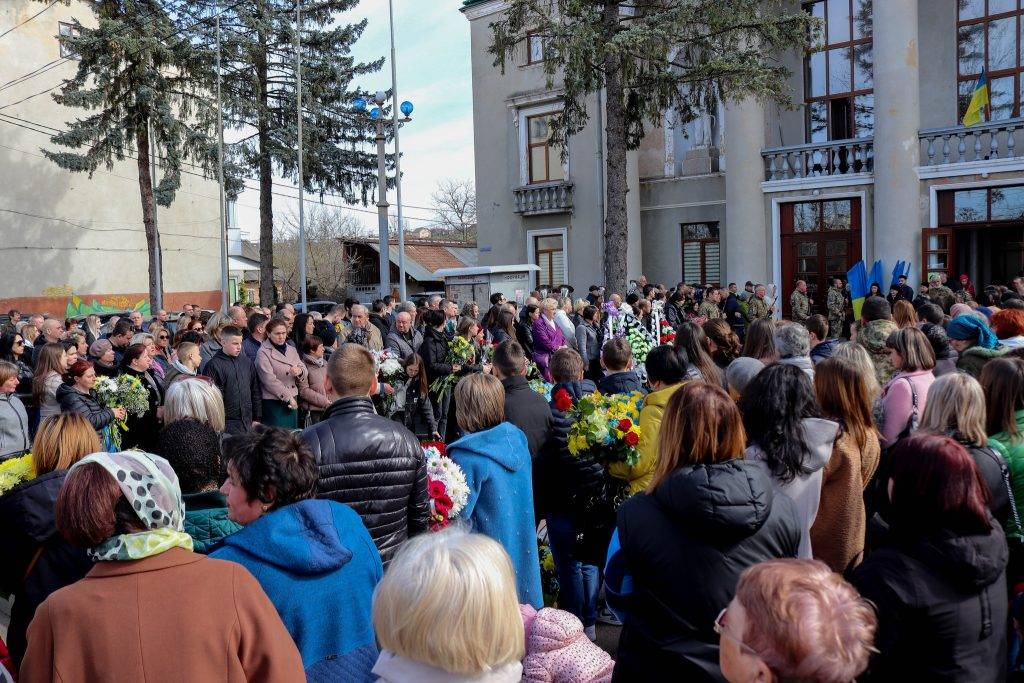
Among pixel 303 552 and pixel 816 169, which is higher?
pixel 816 169

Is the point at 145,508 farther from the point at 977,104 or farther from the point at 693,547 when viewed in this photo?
the point at 977,104

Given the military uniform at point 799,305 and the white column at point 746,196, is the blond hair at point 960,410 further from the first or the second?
the white column at point 746,196

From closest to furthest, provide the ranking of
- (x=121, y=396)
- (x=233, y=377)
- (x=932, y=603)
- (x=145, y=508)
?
Result: (x=145, y=508), (x=932, y=603), (x=121, y=396), (x=233, y=377)

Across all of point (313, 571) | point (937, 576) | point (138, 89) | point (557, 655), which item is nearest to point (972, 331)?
point (937, 576)

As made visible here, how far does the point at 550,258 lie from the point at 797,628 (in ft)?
88.3

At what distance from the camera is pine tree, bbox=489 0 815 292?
59.6ft

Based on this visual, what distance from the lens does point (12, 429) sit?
6332mm

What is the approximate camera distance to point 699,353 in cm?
633

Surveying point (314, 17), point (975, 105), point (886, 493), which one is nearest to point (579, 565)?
point (886, 493)

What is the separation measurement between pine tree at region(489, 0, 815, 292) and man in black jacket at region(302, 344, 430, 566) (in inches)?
598

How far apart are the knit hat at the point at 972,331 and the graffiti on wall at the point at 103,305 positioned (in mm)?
35480

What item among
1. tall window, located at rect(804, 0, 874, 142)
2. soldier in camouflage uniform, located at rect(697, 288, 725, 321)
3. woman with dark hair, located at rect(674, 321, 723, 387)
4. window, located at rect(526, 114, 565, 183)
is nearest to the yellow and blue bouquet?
woman with dark hair, located at rect(674, 321, 723, 387)

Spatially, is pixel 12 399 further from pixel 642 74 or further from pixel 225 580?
pixel 642 74

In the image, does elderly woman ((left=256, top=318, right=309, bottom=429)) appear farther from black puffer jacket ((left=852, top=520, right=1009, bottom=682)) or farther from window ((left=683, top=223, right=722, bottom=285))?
window ((left=683, top=223, right=722, bottom=285))
